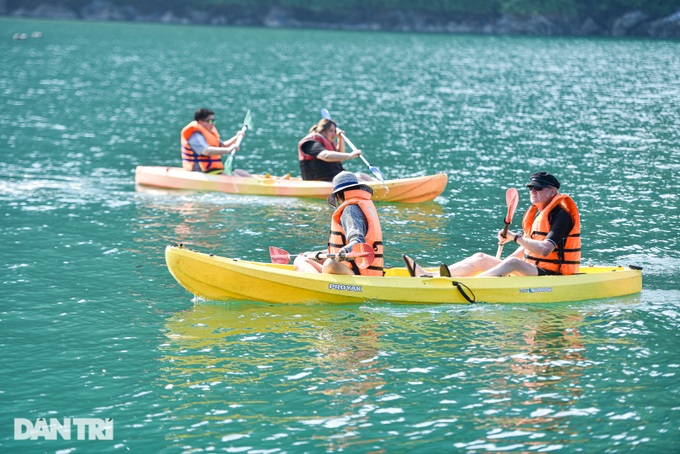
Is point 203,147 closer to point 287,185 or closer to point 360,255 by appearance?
point 287,185

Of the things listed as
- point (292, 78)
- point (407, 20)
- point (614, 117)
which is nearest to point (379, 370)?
point (614, 117)

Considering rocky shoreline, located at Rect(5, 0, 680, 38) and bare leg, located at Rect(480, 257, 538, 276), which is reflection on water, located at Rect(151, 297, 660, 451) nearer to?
bare leg, located at Rect(480, 257, 538, 276)

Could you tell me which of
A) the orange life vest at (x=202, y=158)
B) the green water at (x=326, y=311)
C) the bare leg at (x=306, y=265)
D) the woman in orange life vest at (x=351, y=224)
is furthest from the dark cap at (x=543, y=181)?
the orange life vest at (x=202, y=158)

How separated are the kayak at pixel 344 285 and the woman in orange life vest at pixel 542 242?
160 mm

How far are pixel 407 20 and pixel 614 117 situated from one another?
6778cm

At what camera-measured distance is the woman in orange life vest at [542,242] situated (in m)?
11.3

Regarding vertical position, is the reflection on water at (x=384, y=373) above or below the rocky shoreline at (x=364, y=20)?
below

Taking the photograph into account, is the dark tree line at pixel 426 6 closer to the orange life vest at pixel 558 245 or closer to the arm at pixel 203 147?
the arm at pixel 203 147

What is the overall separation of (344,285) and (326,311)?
39 cm

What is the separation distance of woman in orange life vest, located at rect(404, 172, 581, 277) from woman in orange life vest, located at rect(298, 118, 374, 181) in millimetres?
5547

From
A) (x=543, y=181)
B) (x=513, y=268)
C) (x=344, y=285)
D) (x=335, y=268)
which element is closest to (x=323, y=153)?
(x=335, y=268)

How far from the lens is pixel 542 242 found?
11.3 metres

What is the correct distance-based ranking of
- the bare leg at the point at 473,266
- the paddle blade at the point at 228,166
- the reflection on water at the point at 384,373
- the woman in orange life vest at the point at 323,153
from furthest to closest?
the paddle blade at the point at 228,166, the woman in orange life vest at the point at 323,153, the bare leg at the point at 473,266, the reflection on water at the point at 384,373

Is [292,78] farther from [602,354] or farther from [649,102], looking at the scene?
[602,354]
